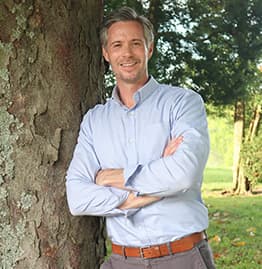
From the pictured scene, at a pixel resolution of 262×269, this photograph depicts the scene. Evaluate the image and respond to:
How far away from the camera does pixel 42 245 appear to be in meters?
2.13

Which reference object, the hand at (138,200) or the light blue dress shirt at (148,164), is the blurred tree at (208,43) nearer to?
the light blue dress shirt at (148,164)

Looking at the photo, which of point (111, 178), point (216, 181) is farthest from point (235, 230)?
point (216, 181)

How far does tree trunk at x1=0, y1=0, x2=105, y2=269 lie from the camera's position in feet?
6.97

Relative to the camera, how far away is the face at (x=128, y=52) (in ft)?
6.53

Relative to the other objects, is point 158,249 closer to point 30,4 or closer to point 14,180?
point 14,180

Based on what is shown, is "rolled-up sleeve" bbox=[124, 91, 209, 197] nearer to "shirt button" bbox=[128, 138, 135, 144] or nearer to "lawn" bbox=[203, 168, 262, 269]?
"shirt button" bbox=[128, 138, 135, 144]

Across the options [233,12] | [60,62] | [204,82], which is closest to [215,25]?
[233,12]

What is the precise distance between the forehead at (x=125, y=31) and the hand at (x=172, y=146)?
0.43 m

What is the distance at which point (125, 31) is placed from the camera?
2.02 meters

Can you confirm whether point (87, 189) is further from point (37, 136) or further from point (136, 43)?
point (136, 43)

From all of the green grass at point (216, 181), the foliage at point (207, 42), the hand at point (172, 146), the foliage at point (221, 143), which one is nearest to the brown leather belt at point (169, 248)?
the hand at point (172, 146)

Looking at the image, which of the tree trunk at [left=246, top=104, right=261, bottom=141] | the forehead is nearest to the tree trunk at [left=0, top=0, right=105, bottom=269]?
the forehead

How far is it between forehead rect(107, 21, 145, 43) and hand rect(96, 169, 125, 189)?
1.63 ft

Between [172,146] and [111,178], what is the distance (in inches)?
9.4
